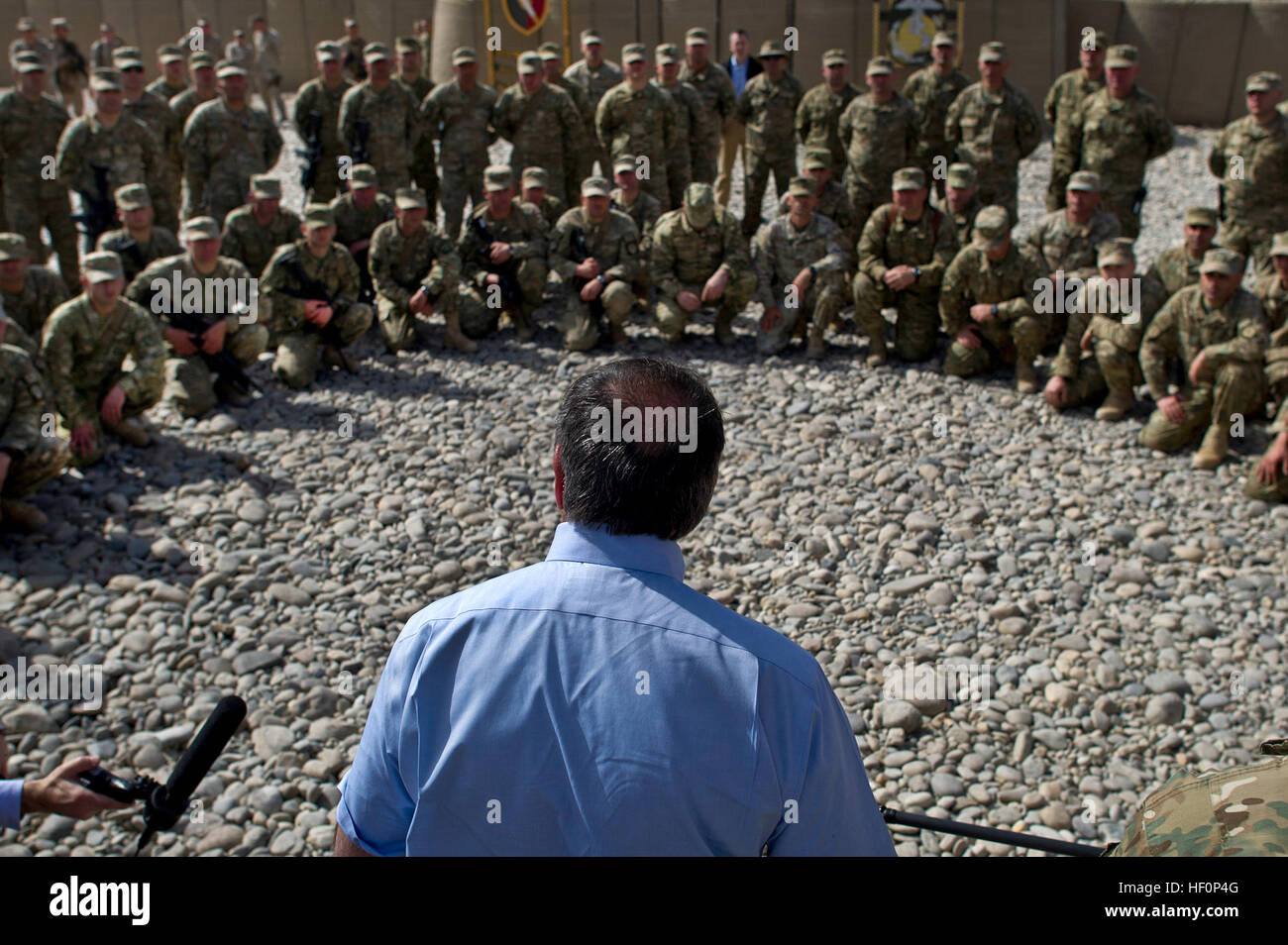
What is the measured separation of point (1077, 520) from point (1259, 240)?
4.20m

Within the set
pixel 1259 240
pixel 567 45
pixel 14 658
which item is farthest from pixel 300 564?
pixel 567 45

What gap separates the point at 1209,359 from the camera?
754cm

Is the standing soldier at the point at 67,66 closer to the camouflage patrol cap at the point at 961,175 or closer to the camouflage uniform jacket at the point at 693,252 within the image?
the camouflage uniform jacket at the point at 693,252

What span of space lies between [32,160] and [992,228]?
25.5 ft

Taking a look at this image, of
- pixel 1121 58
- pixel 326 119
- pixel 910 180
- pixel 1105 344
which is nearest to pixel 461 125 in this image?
pixel 326 119

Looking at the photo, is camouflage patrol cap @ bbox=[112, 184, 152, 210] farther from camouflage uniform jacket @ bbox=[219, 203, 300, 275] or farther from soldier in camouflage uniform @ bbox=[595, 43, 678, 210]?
soldier in camouflage uniform @ bbox=[595, 43, 678, 210]

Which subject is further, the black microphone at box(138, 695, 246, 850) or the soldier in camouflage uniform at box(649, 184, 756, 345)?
the soldier in camouflage uniform at box(649, 184, 756, 345)

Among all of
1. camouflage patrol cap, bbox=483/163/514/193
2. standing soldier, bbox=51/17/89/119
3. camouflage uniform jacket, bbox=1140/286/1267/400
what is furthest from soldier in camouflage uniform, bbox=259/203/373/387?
standing soldier, bbox=51/17/89/119

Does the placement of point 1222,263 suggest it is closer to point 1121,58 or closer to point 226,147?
point 1121,58

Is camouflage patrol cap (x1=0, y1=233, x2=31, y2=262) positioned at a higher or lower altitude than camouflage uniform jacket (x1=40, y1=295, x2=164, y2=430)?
higher

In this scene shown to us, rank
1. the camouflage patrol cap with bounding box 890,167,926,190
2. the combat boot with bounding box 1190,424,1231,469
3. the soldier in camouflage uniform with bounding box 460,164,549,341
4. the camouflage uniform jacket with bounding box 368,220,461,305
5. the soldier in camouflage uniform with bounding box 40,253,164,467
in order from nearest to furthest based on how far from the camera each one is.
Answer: the soldier in camouflage uniform with bounding box 40,253,164,467 → the combat boot with bounding box 1190,424,1231,469 → the camouflage patrol cap with bounding box 890,167,926,190 → the camouflage uniform jacket with bounding box 368,220,461,305 → the soldier in camouflage uniform with bounding box 460,164,549,341

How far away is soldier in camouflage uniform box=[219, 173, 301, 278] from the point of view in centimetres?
934

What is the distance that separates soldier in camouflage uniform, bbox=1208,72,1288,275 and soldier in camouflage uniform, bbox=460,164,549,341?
5.42 meters
